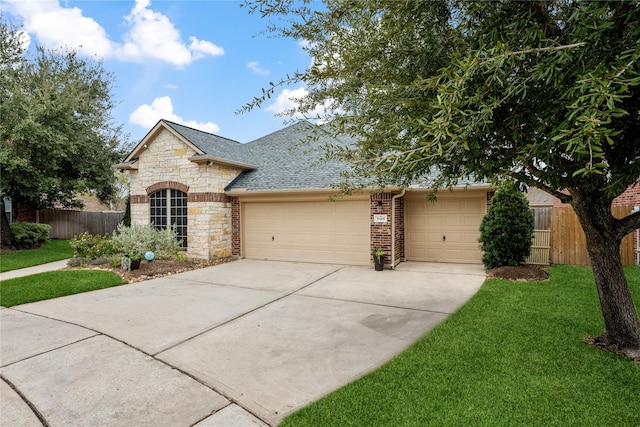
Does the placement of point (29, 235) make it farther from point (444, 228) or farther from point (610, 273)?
point (610, 273)

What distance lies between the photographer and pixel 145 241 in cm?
1044

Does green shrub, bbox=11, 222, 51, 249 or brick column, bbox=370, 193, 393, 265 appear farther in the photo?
green shrub, bbox=11, 222, 51, 249

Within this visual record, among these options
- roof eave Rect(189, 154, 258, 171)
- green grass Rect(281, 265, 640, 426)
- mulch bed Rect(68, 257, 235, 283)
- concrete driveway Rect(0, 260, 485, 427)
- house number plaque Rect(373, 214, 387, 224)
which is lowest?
concrete driveway Rect(0, 260, 485, 427)

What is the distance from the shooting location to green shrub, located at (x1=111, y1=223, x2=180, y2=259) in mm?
10258

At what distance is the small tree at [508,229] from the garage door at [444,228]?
1.09 meters

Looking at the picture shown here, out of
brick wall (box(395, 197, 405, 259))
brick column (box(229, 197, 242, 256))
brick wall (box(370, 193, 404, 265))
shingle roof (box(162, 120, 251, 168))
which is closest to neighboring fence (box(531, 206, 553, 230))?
brick wall (box(395, 197, 405, 259))

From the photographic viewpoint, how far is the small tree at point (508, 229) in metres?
8.26

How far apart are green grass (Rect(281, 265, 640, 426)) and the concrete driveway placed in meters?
0.33

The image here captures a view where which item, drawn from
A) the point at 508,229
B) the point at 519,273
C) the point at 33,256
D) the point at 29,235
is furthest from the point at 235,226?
the point at 29,235

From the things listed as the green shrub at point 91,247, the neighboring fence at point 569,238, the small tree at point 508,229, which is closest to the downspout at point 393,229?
the small tree at point 508,229

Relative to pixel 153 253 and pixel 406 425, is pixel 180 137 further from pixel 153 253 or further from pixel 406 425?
pixel 406 425

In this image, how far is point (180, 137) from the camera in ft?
36.6

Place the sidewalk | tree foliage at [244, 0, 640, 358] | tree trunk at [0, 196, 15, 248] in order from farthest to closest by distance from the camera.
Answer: tree trunk at [0, 196, 15, 248] → the sidewalk → tree foliage at [244, 0, 640, 358]

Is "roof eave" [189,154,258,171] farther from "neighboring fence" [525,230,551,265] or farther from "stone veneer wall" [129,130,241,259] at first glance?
"neighboring fence" [525,230,551,265]
